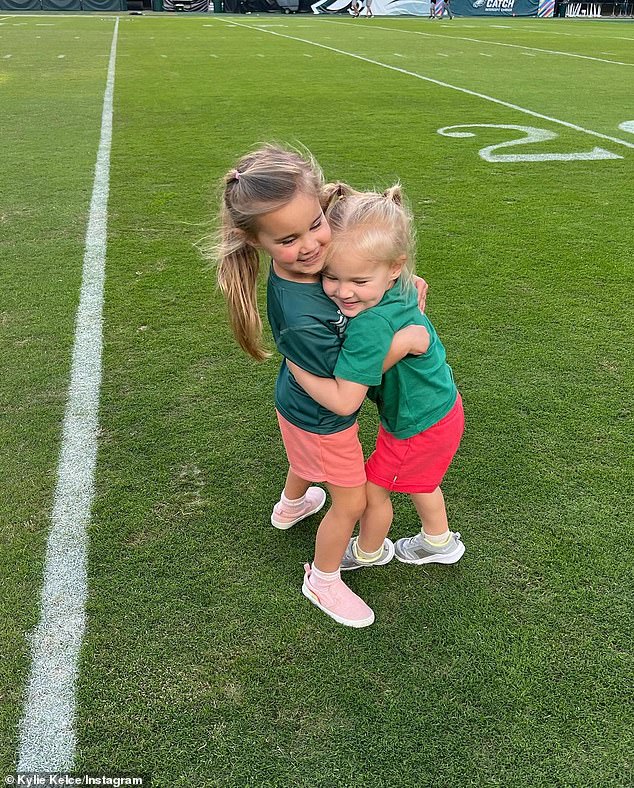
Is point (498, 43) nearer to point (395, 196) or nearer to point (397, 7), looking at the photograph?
point (395, 196)

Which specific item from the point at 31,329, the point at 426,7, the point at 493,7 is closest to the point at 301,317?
the point at 31,329

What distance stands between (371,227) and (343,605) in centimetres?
112

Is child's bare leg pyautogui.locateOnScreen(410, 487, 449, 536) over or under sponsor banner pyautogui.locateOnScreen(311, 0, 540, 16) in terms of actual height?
under

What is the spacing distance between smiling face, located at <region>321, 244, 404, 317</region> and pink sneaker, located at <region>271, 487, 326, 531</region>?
0.95 metres

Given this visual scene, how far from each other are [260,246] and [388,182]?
4529 mm

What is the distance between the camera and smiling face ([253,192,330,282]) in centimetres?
160

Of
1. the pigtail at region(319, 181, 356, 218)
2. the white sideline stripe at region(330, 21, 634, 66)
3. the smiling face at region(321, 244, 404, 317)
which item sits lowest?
the smiling face at region(321, 244, 404, 317)

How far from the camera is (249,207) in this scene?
1.61 m

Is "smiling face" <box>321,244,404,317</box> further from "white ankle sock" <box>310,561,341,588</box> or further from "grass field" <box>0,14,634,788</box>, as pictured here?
"grass field" <box>0,14,634,788</box>

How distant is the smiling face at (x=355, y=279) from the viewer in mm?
1631

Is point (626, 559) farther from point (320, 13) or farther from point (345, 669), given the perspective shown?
point (320, 13)

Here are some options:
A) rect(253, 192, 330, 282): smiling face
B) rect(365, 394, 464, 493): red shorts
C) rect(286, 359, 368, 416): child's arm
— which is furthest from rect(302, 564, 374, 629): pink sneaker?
rect(253, 192, 330, 282): smiling face

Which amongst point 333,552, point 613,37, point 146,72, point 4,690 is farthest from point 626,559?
point 613,37

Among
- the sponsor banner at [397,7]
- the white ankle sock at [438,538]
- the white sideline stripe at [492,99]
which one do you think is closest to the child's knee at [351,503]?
the white ankle sock at [438,538]
